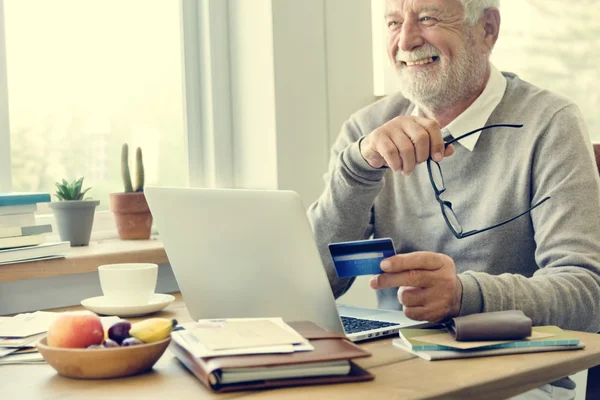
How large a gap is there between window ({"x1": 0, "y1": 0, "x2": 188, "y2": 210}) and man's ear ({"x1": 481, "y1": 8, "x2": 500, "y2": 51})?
3.44 ft

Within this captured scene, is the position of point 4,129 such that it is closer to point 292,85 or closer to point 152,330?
point 292,85

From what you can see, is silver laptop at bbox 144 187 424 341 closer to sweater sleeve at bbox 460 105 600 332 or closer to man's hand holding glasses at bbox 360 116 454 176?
sweater sleeve at bbox 460 105 600 332

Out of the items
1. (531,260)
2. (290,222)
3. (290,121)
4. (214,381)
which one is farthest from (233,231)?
(290,121)

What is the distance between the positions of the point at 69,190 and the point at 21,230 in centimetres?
32

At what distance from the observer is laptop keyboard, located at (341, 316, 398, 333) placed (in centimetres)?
123

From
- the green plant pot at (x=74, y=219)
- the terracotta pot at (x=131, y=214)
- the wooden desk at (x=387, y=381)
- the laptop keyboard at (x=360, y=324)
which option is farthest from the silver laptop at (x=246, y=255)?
the terracotta pot at (x=131, y=214)

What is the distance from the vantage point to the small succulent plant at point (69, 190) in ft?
7.16

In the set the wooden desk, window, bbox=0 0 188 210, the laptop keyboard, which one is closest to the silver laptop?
the laptop keyboard

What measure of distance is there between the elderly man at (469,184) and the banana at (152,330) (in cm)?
40

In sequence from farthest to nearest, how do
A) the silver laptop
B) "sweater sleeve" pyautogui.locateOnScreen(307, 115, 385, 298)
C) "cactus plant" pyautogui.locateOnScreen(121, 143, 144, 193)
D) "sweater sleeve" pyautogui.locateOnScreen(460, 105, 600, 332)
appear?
1. "cactus plant" pyautogui.locateOnScreen(121, 143, 144, 193)
2. "sweater sleeve" pyautogui.locateOnScreen(307, 115, 385, 298)
3. "sweater sleeve" pyautogui.locateOnScreen(460, 105, 600, 332)
4. the silver laptop

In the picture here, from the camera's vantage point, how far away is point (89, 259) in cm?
205

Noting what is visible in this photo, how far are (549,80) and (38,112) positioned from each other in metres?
1.57

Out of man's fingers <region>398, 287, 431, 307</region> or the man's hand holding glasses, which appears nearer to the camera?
man's fingers <region>398, 287, 431, 307</region>

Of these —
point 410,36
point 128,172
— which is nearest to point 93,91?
point 128,172
